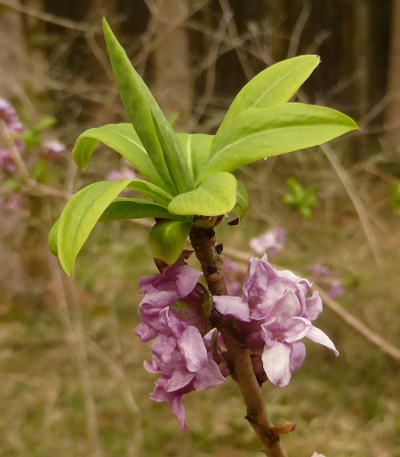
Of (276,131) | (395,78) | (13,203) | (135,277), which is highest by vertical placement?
(276,131)

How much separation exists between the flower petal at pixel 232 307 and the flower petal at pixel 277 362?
0.04 metres

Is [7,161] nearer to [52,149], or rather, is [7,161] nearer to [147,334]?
[52,149]

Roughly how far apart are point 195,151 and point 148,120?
120 mm

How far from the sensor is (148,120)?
50 cm

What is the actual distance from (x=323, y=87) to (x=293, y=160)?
104 inches

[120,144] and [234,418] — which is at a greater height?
[120,144]

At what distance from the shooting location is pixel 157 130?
502 mm

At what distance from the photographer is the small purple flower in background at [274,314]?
1.64ft

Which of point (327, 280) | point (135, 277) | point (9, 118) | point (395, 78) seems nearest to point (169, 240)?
point (9, 118)

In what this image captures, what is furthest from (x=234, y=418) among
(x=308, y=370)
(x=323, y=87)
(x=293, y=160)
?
(x=323, y=87)

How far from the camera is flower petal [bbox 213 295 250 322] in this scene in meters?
0.50

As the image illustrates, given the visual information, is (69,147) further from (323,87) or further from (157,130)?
(323,87)

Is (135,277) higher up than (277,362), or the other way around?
(277,362)

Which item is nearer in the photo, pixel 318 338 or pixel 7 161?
pixel 318 338
